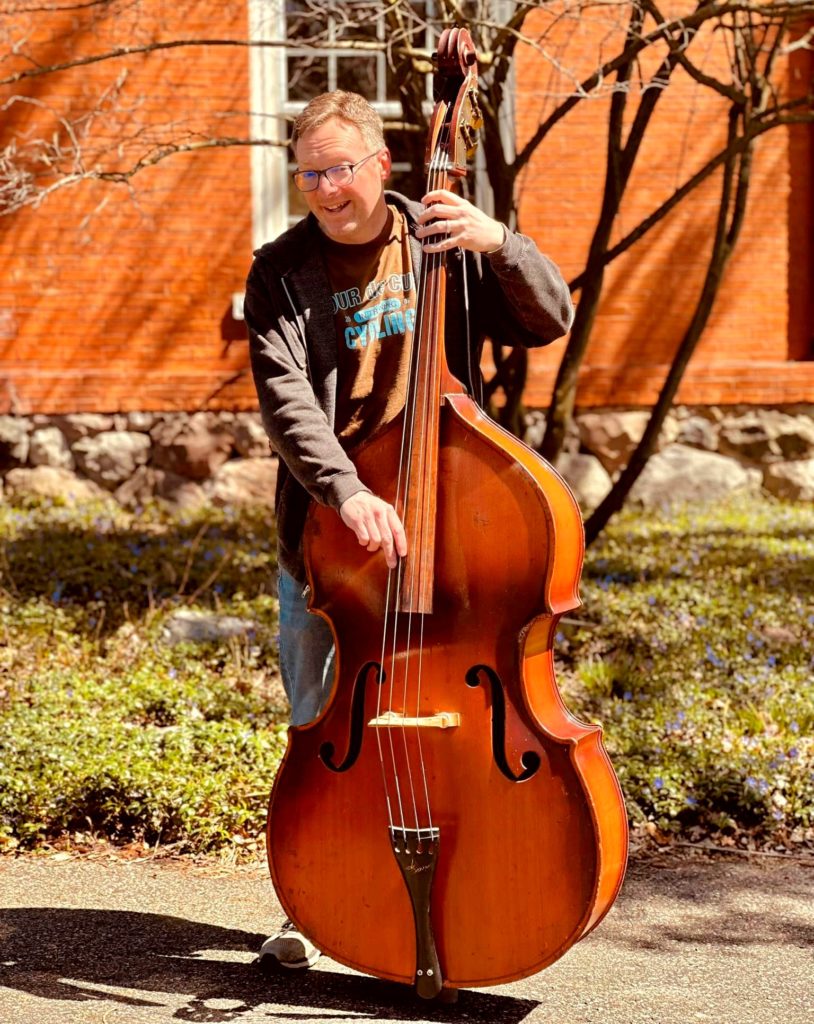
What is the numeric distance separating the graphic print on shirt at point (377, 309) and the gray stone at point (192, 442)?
5773mm

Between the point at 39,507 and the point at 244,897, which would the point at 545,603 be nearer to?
the point at 244,897

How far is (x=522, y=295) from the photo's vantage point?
3.09 meters

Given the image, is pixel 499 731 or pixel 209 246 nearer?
pixel 499 731

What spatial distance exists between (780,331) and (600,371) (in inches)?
51.7

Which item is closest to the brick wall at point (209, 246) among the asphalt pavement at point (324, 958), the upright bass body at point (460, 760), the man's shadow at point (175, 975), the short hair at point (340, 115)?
the asphalt pavement at point (324, 958)

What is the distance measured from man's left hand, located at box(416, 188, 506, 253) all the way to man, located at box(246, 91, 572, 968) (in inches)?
2.0

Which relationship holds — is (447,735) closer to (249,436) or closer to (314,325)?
(314,325)

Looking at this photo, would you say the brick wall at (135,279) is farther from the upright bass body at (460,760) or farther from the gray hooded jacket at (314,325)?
the upright bass body at (460,760)

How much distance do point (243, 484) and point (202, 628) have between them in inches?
120

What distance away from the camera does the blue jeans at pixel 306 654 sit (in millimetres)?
3324

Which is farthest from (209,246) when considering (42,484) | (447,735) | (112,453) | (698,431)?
(447,735)

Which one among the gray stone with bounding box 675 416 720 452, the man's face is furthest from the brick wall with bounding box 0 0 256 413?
the man's face

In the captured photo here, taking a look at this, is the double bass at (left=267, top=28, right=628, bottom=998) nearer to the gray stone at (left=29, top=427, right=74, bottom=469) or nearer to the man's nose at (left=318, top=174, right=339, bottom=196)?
the man's nose at (left=318, top=174, right=339, bottom=196)

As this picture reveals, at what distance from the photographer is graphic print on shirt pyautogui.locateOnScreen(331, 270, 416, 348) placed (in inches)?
127
